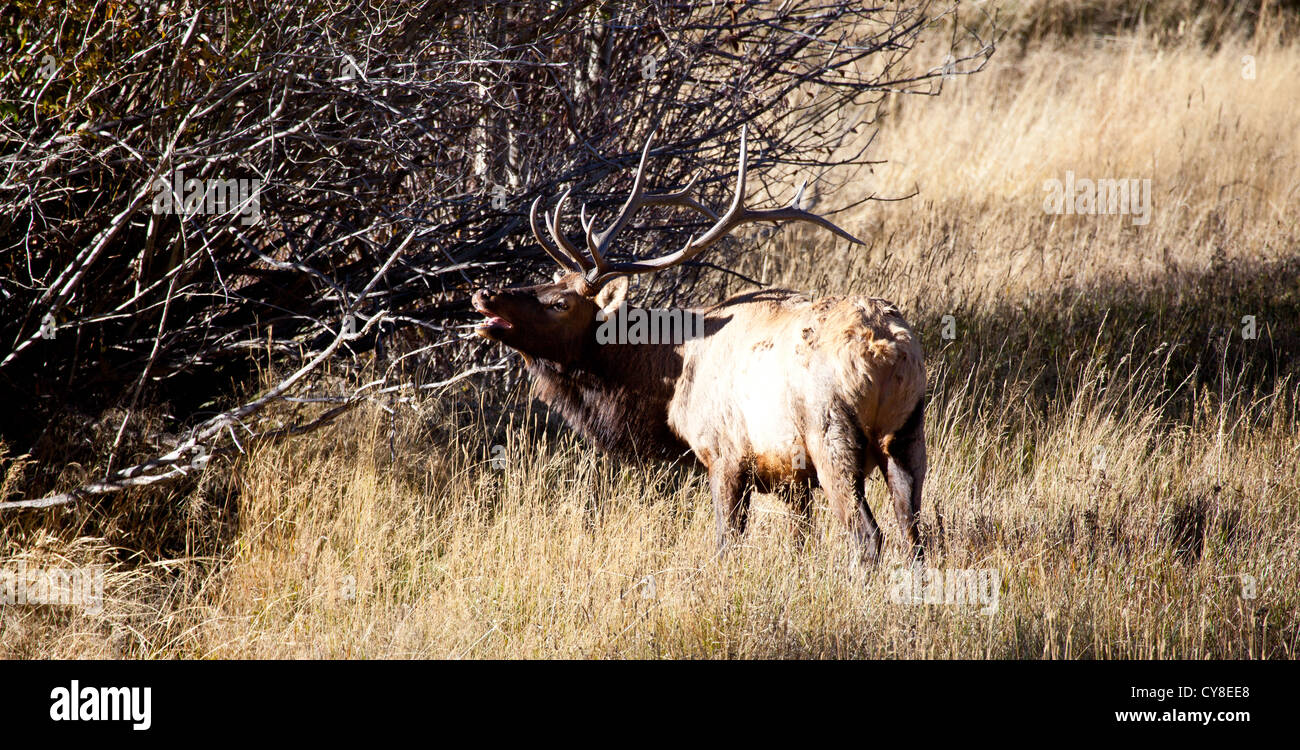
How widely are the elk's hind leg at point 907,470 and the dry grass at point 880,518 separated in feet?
0.71

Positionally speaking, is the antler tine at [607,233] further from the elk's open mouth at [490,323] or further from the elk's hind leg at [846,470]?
the elk's hind leg at [846,470]

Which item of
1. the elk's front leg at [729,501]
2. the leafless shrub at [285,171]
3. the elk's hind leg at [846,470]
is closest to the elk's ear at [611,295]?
the leafless shrub at [285,171]

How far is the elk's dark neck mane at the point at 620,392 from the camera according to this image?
5.65 m

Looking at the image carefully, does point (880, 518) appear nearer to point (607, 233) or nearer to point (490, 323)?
point (607, 233)

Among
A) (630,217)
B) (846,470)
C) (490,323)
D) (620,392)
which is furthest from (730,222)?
(846,470)

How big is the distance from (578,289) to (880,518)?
190 cm

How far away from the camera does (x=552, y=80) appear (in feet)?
21.9

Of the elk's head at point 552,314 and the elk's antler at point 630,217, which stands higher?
the elk's antler at point 630,217

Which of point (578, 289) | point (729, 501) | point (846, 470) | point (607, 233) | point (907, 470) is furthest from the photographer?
point (578, 289)

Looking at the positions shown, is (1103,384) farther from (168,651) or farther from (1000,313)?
(168,651)

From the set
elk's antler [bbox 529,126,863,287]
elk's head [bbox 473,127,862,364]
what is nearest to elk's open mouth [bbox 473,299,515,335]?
elk's head [bbox 473,127,862,364]

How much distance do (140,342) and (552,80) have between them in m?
2.74

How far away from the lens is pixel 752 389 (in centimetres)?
501

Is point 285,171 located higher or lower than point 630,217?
higher
